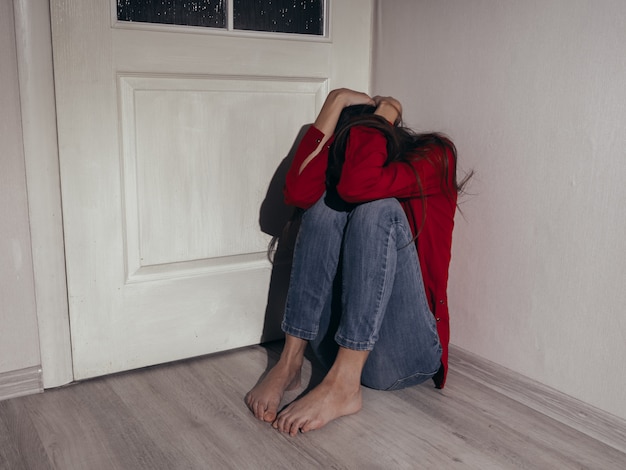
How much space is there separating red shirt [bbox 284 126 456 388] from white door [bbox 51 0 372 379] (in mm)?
276

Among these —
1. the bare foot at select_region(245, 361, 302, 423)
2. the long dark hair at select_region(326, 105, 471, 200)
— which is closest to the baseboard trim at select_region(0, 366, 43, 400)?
the bare foot at select_region(245, 361, 302, 423)

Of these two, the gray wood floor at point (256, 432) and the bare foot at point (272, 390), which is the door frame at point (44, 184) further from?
the bare foot at point (272, 390)

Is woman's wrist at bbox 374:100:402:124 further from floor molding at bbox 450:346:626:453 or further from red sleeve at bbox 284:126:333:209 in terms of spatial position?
floor molding at bbox 450:346:626:453

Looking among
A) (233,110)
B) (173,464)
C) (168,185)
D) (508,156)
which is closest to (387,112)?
(508,156)

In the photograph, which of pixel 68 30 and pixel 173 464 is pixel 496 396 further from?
pixel 68 30

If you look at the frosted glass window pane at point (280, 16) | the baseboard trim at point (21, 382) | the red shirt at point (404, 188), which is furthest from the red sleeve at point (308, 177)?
the baseboard trim at point (21, 382)

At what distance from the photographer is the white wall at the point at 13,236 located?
58.0 inches

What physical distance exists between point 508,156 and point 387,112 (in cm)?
32

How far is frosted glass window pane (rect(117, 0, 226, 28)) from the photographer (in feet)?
5.18

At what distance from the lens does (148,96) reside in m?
1.63

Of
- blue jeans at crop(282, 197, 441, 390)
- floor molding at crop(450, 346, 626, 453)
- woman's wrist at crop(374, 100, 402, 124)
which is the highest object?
woman's wrist at crop(374, 100, 402, 124)

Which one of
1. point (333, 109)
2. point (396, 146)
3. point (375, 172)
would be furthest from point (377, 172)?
point (333, 109)

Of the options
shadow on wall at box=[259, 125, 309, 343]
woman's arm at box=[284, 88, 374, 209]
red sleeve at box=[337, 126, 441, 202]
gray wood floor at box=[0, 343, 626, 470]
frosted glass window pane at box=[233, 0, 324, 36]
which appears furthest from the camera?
shadow on wall at box=[259, 125, 309, 343]

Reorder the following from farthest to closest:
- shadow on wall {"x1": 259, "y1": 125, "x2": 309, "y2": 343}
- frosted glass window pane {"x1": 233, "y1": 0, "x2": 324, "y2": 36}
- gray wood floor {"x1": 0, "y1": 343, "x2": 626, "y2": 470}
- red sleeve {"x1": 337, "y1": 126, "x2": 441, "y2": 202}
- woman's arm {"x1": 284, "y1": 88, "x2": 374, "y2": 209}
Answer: shadow on wall {"x1": 259, "y1": 125, "x2": 309, "y2": 343} < frosted glass window pane {"x1": 233, "y1": 0, "x2": 324, "y2": 36} < woman's arm {"x1": 284, "y1": 88, "x2": 374, "y2": 209} < red sleeve {"x1": 337, "y1": 126, "x2": 441, "y2": 202} < gray wood floor {"x1": 0, "y1": 343, "x2": 626, "y2": 470}
